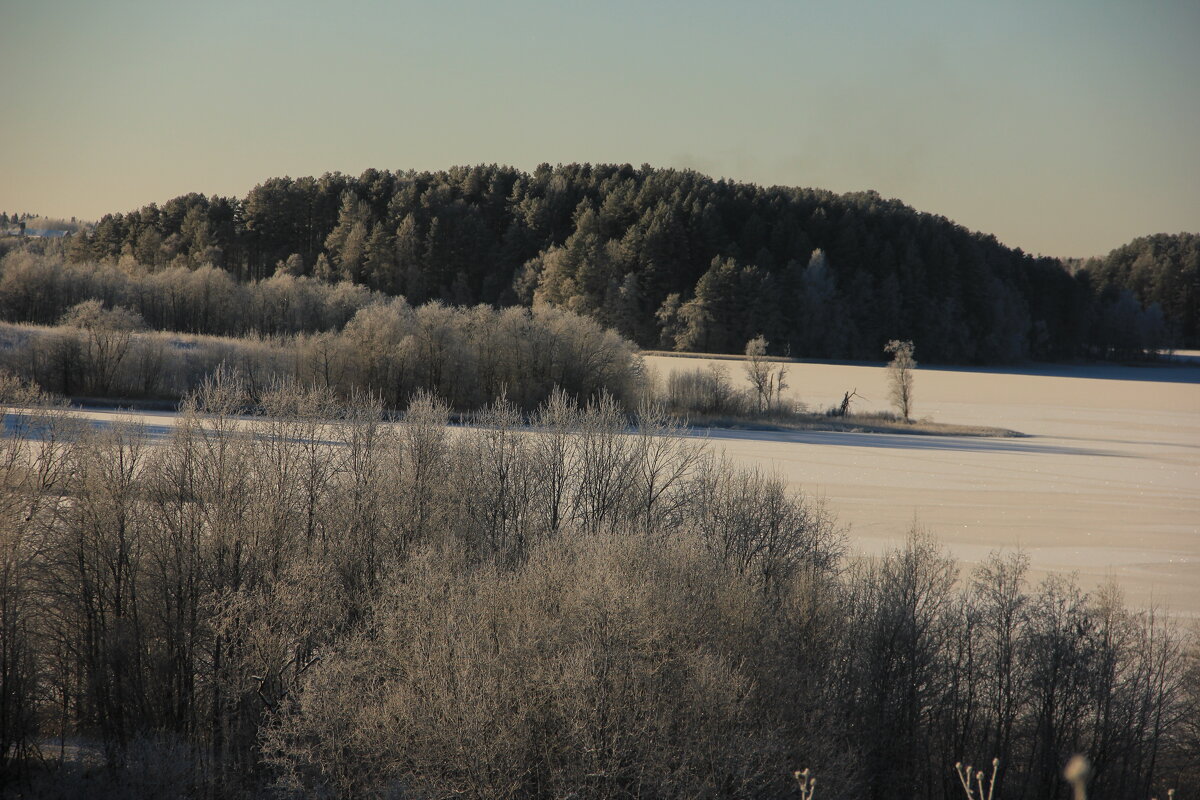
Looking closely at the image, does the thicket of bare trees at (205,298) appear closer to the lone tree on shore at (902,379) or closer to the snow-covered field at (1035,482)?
the snow-covered field at (1035,482)

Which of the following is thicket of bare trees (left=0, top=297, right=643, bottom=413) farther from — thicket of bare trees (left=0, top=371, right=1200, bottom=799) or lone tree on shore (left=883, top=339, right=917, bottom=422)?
Result: thicket of bare trees (left=0, top=371, right=1200, bottom=799)

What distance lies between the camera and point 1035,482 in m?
45.9

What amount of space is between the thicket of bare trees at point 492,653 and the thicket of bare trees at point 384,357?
1289 inches

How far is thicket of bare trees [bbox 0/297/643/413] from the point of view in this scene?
201ft

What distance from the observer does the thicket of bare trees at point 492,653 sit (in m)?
20.0

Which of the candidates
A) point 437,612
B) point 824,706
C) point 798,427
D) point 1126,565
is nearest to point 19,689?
point 437,612

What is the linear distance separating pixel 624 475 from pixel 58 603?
17.8 m

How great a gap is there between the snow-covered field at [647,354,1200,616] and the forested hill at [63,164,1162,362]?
1025 inches

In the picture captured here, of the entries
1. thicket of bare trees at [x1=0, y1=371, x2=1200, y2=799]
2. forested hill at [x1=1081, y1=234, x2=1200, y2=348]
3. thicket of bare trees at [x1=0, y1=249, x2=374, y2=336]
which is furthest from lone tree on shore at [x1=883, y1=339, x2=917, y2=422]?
forested hill at [x1=1081, y1=234, x2=1200, y2=348]

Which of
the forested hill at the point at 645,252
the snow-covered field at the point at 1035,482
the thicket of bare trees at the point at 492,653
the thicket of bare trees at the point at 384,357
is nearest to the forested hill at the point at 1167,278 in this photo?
the forested hill at the point at 645,252

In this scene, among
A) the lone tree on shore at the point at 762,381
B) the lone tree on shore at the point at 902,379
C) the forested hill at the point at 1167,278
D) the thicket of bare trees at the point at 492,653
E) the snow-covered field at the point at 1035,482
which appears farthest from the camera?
the forested hill at the point at 1167,278

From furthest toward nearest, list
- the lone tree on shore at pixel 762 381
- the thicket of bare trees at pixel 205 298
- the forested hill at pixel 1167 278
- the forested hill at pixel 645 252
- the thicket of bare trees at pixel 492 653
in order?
the forested hill at pixel 1167 278, the forested hill at pixel 645 252, the thicket of bare trees at pixel 205 298, the lone tree on shore at pixel 762 381, the thicket of bare trees at pixel 492 653

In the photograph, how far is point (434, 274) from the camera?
120875 mm

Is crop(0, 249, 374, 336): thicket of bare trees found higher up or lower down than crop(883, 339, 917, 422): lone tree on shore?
higher up
